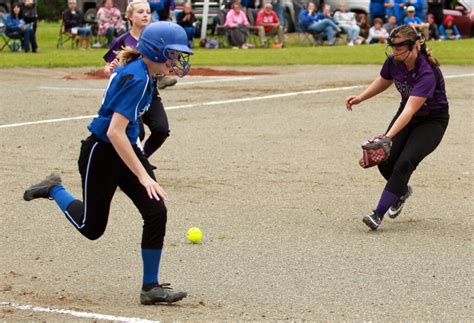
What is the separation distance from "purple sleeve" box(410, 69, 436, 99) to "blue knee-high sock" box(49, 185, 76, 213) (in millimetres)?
3124

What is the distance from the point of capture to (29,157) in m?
12.1

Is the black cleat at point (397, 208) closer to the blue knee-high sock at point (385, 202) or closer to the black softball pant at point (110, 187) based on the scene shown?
the blue knee-high sock at point (385, 202)

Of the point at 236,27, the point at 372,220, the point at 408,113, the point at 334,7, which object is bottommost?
the point at 334,7

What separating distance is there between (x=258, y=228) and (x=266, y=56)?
17.5m

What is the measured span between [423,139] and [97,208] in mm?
3454

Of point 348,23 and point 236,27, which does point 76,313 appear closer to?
point 236,27

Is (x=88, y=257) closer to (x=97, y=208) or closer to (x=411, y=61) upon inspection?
(x=97, y=208)

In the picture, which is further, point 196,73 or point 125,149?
point 196,73

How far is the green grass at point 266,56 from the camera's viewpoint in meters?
23.8

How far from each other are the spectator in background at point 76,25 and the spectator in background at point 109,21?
1.36 feet

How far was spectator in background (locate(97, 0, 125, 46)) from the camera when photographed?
28688 mm

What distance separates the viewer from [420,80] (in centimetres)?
872

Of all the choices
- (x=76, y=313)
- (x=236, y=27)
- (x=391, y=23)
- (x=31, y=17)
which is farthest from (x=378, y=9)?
(x=76, y=313)

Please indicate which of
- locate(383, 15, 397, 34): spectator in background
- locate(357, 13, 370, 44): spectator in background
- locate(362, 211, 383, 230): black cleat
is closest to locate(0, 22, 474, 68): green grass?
locate(383, 15, 397, 34): spectator in background
